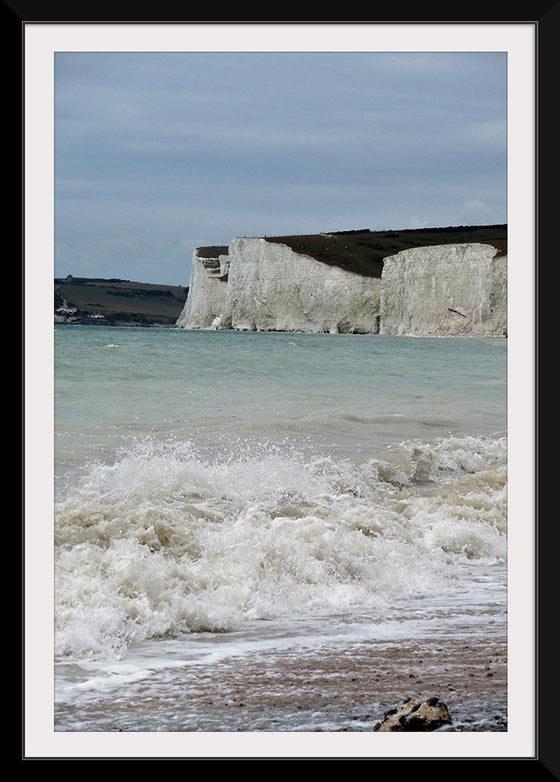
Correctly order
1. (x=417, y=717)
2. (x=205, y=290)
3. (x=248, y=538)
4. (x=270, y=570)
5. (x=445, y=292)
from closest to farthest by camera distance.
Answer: (x=417, y=717), (x=270, y=570), (x=248, y=538), (x=445, y=292), (x=205, y=290)

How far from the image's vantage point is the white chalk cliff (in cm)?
3928

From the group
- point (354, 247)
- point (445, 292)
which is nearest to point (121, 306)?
point (445, 292)

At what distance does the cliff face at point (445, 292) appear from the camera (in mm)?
38469

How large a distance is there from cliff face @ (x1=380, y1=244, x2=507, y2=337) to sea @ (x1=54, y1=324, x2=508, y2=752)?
100 ft

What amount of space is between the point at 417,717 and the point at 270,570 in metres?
1.50

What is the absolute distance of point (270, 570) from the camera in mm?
3746

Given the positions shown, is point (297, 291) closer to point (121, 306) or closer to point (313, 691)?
point (121, 306)

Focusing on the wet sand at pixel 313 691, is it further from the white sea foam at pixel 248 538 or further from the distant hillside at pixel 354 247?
the distant hillside at pixel 354 247

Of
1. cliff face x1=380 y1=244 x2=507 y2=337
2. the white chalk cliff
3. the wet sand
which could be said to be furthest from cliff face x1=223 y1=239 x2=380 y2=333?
the wet sand

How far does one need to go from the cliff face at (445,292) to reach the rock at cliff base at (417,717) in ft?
114
